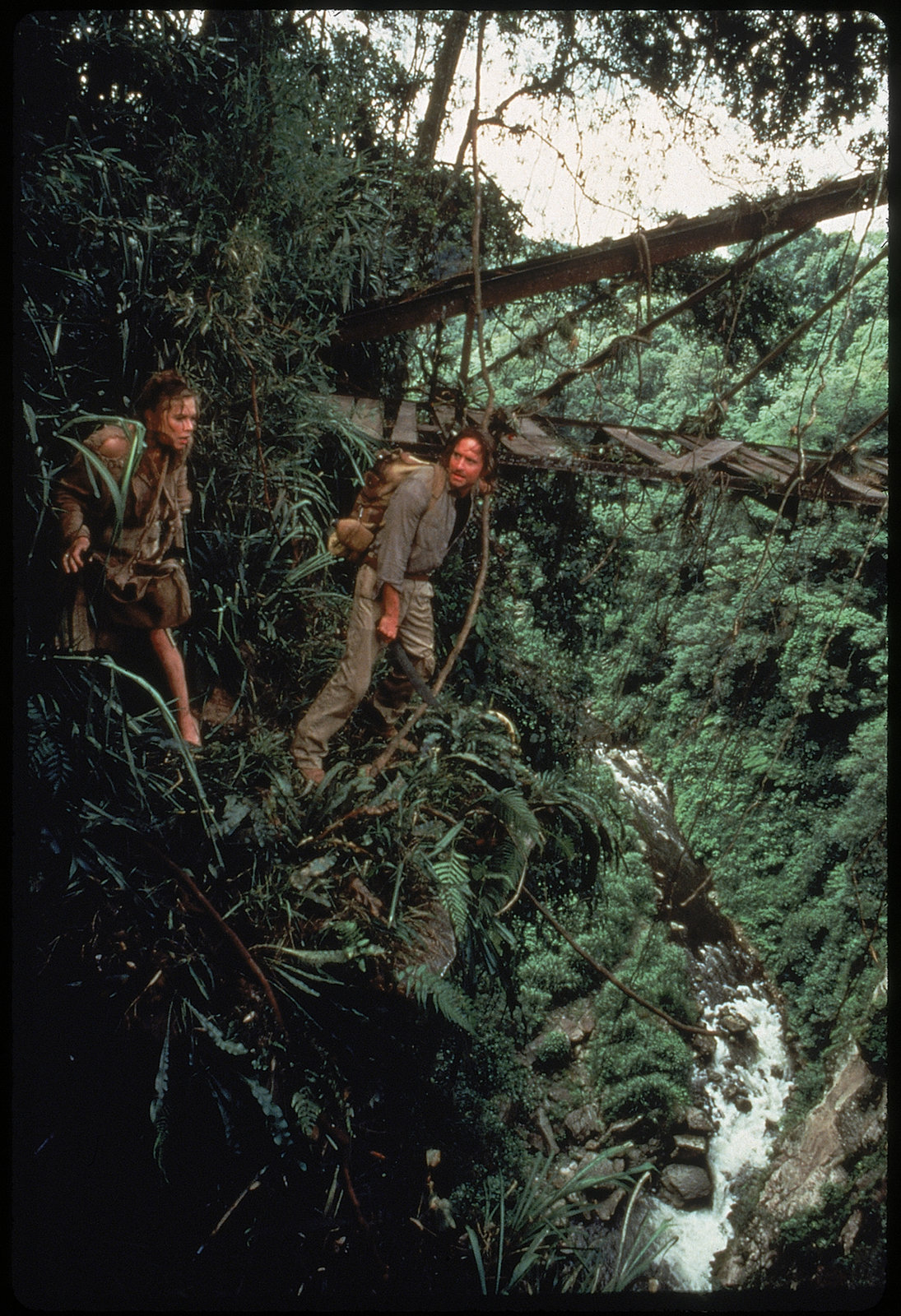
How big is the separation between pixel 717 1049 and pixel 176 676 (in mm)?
6374

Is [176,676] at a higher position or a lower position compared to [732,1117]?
higher

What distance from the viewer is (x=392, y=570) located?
244cm

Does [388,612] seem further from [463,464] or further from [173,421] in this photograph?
[173,421]

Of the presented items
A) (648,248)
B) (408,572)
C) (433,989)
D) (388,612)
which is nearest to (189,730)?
(388,612)

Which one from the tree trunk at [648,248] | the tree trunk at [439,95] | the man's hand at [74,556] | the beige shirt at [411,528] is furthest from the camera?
the tree trunk at [439,95]

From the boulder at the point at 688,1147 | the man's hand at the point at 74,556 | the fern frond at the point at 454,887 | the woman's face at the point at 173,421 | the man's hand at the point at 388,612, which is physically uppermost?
the woman's face at the point at 173,421

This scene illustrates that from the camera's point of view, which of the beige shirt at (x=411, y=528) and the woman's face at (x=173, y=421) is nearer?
the woman's face at (x=173, y=421)

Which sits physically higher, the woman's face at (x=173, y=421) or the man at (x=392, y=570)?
the woman's face at (x=173, y=421)

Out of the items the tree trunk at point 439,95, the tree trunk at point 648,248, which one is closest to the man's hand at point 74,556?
the tree trunk at point 648,248

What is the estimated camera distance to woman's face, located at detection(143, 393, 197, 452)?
2.12 m

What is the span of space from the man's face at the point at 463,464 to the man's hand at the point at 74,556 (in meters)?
1.17

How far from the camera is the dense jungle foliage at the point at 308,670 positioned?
195 centimetres

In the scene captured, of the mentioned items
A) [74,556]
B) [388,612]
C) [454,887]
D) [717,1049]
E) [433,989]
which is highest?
[74,556]

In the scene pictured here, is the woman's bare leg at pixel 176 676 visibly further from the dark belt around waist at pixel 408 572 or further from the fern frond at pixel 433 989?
the fern frond at pixel 433 989
